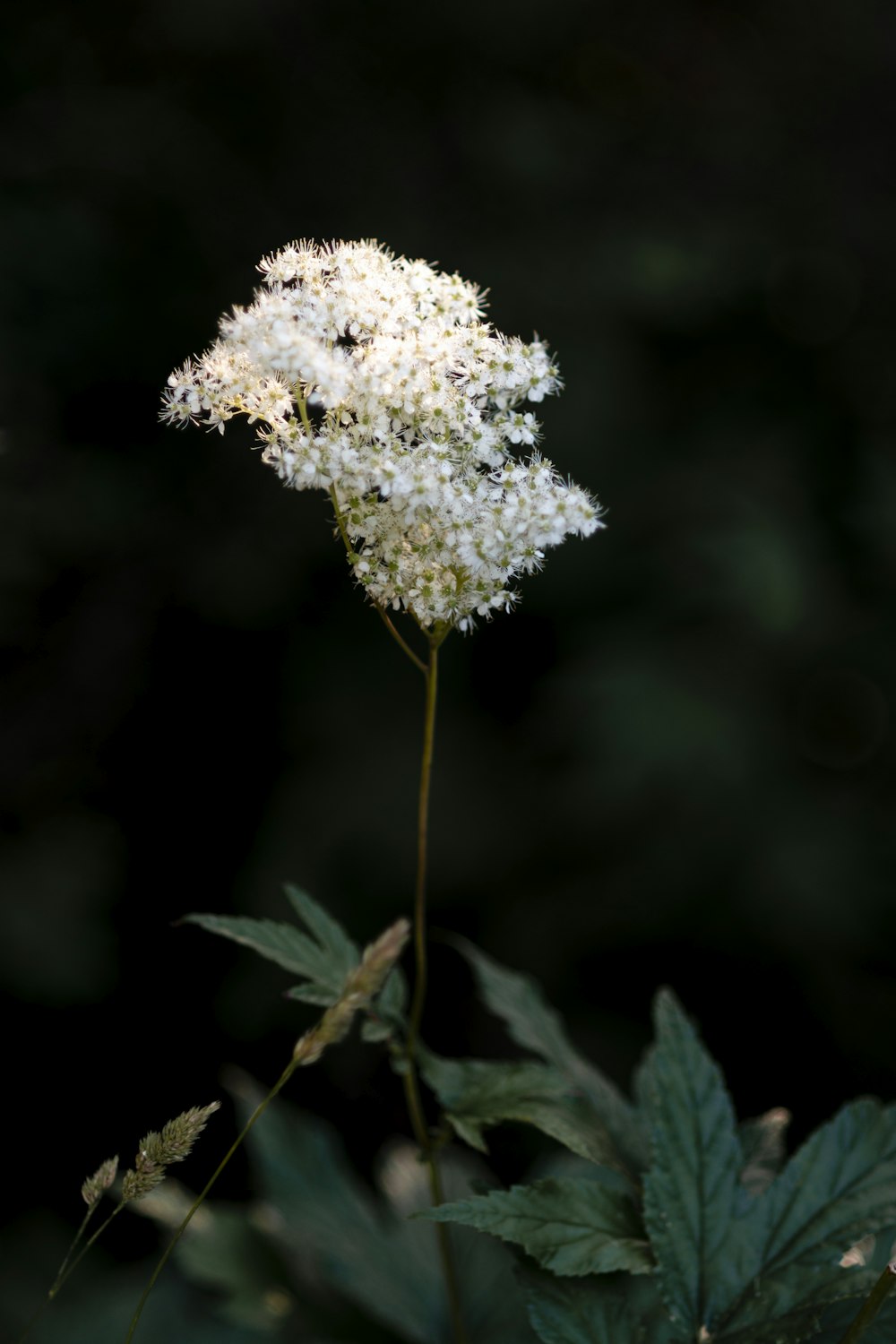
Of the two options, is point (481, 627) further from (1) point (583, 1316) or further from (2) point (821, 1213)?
(1) point (583, 1316)

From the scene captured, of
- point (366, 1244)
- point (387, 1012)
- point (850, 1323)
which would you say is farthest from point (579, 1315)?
point (366, 1244)

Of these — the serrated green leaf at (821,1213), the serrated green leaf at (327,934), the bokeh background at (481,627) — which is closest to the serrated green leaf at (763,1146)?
the serrated green leaf at (821,1213)

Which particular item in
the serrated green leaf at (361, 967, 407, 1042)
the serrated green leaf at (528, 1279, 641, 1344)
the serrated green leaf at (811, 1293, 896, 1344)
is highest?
the serrated green leaf at (361, 967, 407, 1042)

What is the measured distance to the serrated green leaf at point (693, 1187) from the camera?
4.48 feet

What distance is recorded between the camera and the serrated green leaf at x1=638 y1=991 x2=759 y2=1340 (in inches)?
53.7

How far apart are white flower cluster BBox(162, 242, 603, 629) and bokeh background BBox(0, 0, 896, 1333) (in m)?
2.07

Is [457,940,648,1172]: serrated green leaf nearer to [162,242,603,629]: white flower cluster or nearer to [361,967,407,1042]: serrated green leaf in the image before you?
[361,967,407,1042]: serrated green leaf

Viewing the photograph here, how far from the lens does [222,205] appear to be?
4.07m

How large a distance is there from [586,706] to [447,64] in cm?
271

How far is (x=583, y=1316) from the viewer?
132 cm

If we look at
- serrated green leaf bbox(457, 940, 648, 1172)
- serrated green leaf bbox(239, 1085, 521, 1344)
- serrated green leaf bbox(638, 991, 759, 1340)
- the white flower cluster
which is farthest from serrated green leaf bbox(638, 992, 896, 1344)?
the white flower cluster

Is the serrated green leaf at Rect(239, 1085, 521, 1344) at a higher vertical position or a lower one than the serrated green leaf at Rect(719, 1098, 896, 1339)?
lower

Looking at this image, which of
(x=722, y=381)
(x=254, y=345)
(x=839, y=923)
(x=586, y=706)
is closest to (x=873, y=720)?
(x=839, y=923)

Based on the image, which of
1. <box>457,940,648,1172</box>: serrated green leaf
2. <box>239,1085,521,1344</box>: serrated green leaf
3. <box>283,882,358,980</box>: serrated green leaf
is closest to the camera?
<box>283,882,358,980</box>: serrated green leaf
